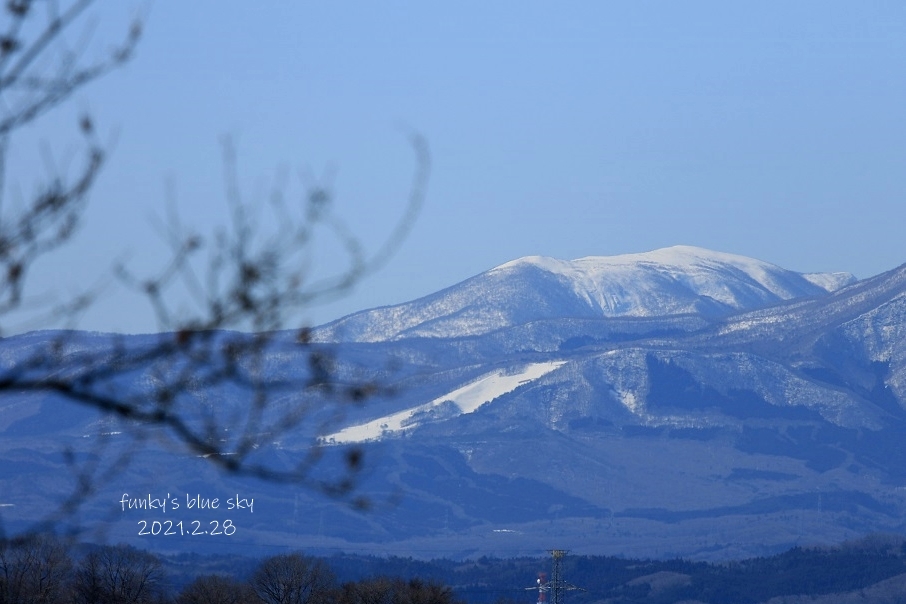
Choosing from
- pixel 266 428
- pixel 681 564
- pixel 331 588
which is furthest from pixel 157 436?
pixel 681 564

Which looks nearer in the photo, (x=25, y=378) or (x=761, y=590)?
(x=25, y=378)

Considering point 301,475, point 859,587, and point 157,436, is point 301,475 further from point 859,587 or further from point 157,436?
point 859,587

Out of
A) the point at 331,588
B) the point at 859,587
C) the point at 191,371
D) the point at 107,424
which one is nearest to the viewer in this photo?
the point at 191,371

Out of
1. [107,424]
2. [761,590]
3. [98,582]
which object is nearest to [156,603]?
[98,582]

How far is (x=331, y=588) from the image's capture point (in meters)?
73.4

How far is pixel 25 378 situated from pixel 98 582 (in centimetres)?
5370

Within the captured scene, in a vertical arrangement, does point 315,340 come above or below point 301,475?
above

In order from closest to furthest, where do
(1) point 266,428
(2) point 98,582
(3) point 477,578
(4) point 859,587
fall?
(1) point 266,428 → (2) point 98,582 → (4) point 859,587 → (3) point 477,578

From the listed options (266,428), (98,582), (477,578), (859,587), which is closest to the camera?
(266,428)

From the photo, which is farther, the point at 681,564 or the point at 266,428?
the point at 681,564

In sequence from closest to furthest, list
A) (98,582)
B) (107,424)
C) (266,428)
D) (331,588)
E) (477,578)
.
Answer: (266,428)
(107,424)
(98,582)
(331,588)
(477,578)

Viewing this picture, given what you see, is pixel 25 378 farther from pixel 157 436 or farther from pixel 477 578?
pixel 477 578

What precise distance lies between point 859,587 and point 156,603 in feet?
397

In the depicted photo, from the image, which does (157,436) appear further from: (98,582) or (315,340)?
(98,582)
